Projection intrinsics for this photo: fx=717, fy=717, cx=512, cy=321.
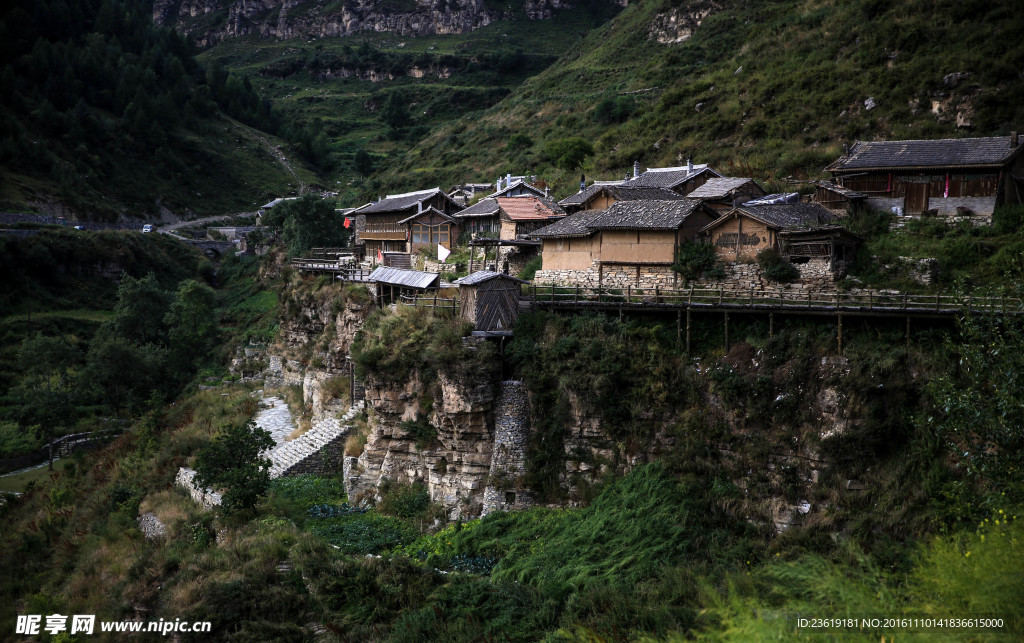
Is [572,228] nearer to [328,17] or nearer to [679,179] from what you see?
[679,179]

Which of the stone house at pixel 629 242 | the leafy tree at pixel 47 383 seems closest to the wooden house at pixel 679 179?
the stone house at pixel 629 242

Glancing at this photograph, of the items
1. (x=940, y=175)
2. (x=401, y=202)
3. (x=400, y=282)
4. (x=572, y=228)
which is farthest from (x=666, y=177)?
(x=401, y=202)

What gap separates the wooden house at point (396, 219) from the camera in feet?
147

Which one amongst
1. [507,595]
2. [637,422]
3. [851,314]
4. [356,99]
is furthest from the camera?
[356,99]

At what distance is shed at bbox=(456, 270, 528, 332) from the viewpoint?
1046 inches

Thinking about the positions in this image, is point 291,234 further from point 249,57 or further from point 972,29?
point 249,57

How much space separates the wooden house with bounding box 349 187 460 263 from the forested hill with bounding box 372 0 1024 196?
998 cm

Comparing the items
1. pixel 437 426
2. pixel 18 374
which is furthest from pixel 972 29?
pixel 18 374

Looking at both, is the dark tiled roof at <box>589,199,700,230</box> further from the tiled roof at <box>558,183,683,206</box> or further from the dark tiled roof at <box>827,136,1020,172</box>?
the dark tiled roof at <box>827,136,1020,172</box>

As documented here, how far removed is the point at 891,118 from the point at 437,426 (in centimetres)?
3224

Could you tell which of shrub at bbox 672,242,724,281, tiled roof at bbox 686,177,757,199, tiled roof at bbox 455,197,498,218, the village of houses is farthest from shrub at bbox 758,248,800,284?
tiled roof at bbox 455,197,498,218

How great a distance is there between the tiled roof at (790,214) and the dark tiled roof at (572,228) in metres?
5.02

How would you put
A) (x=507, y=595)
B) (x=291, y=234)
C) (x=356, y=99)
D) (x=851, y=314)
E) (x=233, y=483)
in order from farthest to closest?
(x=356, y=99) < (x=291, y=234) < (x=233, y=483) < (x=851, y=314) < (x=507, y=595)

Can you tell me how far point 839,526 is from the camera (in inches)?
786
